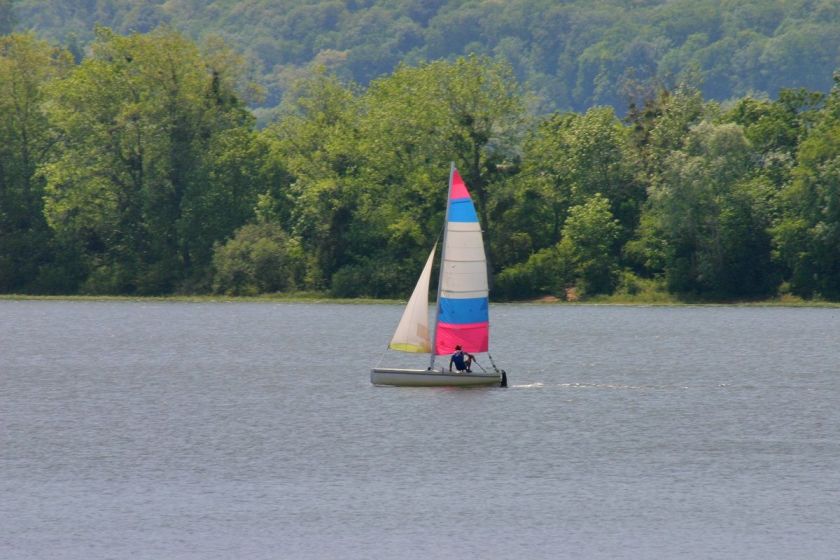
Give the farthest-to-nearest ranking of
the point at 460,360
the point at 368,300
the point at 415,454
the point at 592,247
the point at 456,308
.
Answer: the point at 368,300 < the point at 592,247 < the point at 456,308 < the point at 460,360 < the point at 415,454

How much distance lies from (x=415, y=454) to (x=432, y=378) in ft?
44.3

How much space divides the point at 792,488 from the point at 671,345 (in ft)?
167

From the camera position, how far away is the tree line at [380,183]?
12675 centimetres

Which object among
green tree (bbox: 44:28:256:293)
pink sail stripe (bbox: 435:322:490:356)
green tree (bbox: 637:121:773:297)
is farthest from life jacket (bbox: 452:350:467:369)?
green tree (bbox: 44:28:256:293)

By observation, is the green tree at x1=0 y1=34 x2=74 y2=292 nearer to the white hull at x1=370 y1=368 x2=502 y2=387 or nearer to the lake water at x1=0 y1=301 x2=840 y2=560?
the lake water at x1=0 y1=301 x2=840 y2=560

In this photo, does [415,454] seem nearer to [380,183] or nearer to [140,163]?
[380,183]

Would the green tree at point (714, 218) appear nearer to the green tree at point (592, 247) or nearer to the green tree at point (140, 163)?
the green tree at point (592, 247)

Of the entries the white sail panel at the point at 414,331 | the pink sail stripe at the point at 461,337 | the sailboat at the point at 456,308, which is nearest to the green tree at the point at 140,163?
the white sail panel at the point at 414,331

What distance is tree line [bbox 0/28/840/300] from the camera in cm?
12675

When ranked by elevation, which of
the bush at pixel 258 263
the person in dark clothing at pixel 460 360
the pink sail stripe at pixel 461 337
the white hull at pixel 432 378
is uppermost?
the bush at pixel 258 263

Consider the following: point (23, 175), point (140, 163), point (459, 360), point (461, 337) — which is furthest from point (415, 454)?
point (23, 175)

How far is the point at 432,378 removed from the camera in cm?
6744

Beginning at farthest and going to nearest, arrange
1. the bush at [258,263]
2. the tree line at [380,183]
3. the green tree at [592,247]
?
the bush at [258,263] < the green tree at [592,247] < the tree line at [380,183]

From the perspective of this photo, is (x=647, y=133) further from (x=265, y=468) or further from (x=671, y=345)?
(x=265, y=468)
